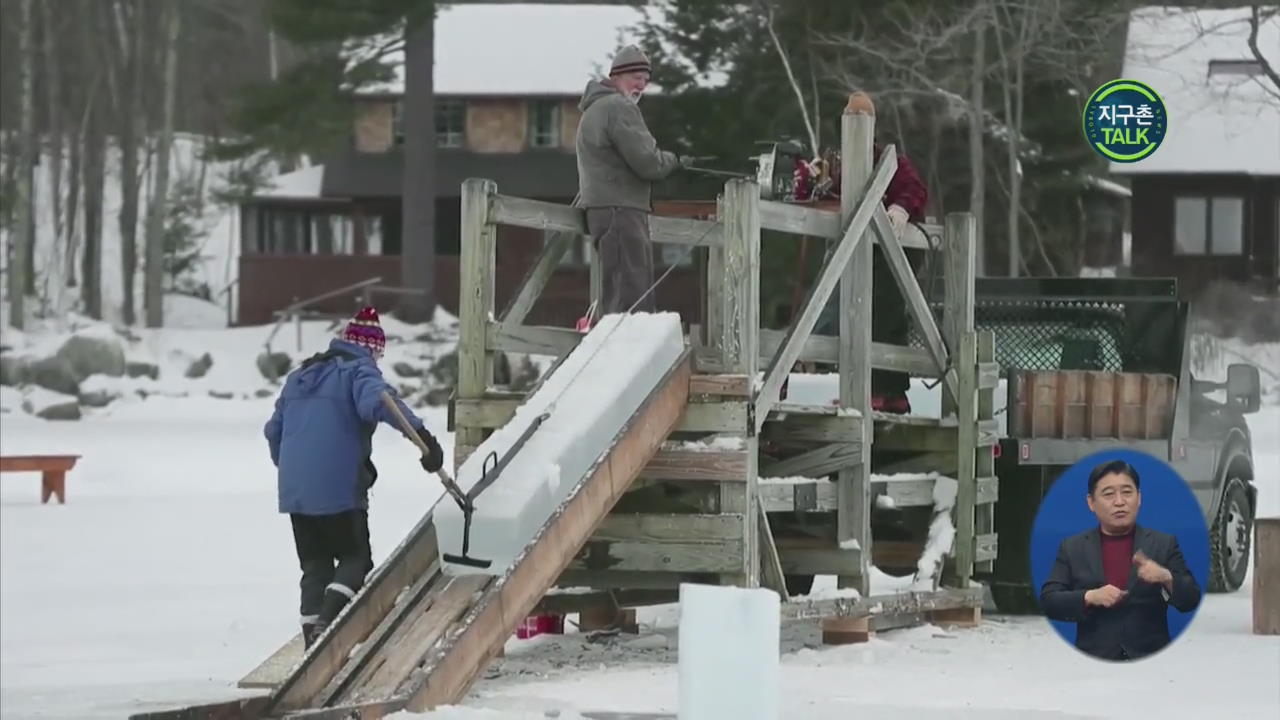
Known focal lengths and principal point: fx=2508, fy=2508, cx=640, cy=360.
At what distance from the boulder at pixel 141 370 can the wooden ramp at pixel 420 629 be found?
115 ft

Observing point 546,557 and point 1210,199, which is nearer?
point 546,557

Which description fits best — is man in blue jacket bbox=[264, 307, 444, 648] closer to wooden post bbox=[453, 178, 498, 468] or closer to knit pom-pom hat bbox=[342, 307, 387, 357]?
knit pom-pom hat bbox=[342, 307, 387, 357]

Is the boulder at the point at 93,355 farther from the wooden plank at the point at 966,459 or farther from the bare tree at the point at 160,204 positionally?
the wooden plank at the point at 966,459

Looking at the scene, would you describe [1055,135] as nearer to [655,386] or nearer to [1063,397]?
[1063,397]

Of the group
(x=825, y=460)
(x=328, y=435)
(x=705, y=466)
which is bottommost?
(x=825, y=460)

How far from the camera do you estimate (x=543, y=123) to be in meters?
61.5

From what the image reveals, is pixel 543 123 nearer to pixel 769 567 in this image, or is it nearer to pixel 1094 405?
pixel 1094 405

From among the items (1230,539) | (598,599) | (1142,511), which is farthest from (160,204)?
(1142,511)

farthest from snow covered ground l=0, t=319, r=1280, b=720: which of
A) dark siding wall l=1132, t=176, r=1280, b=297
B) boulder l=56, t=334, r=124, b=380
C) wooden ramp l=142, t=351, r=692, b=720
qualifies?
dark siding wall l=1132, t=176, r=1280, b=297

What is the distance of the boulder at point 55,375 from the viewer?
1720 inches

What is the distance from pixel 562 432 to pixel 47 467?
14.4 metres

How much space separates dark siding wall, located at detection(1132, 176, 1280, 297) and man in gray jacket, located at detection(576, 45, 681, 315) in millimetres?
43006

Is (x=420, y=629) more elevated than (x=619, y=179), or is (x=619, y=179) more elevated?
(x=619, y=179)

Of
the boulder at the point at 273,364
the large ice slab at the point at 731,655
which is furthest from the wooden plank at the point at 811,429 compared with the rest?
the boulder at the point at 273,364
